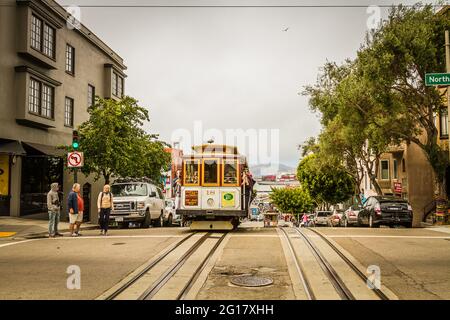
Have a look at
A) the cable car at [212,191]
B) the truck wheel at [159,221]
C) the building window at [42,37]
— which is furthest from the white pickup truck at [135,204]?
the building window at [42,37]

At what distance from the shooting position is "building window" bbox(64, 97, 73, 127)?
93.5ft

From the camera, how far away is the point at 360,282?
7.87 metres

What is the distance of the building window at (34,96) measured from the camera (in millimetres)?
23812

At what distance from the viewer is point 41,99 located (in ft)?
81.5

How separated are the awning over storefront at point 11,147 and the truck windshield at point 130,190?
4.60 meters

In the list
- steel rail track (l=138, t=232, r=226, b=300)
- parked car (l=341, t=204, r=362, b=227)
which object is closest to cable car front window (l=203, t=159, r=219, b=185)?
steel rail track (l=138, t=232, r=226, b=300)

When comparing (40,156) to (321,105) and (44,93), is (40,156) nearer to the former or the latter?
(44,93)

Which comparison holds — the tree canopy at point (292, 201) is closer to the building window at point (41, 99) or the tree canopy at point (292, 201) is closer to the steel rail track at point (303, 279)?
the building window at point (41, 99)

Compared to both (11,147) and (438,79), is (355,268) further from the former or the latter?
(11,147)

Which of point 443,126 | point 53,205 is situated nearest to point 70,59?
point 53,205

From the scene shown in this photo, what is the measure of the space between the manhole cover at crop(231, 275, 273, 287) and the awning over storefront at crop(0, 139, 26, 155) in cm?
1579

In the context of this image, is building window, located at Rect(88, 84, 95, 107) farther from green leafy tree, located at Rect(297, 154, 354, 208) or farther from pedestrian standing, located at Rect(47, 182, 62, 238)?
green leafy tree, located at Rect(297, 154, 354, 208)
